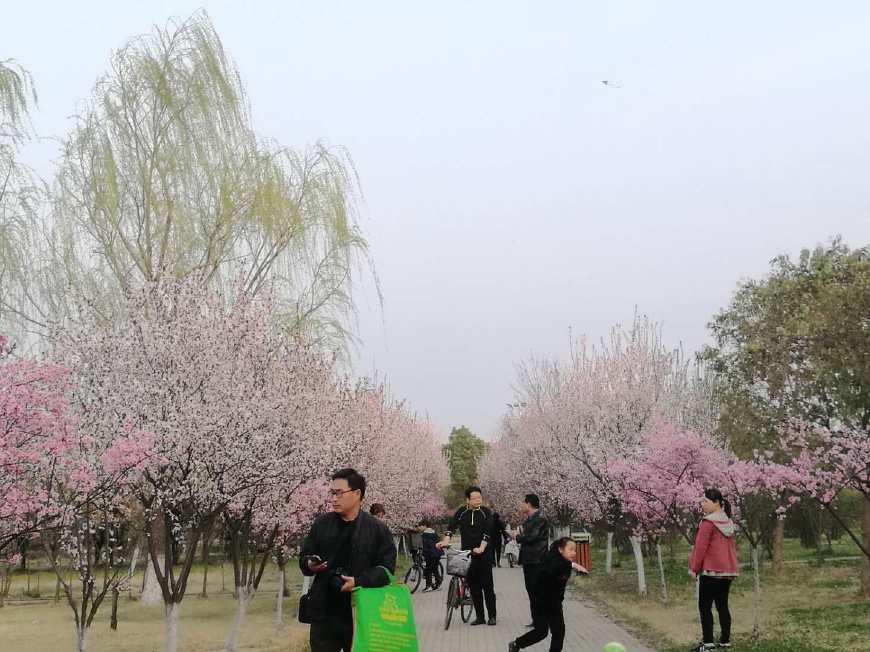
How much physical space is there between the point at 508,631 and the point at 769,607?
5.87 metres

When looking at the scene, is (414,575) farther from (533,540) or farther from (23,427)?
(23,427)

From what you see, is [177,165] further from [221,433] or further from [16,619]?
[16,619]

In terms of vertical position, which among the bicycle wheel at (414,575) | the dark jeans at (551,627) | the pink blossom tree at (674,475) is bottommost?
the bicycle wheel at (414,575)

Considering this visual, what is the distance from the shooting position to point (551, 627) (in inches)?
411

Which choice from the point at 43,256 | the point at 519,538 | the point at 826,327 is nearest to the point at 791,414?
the point at 826,327

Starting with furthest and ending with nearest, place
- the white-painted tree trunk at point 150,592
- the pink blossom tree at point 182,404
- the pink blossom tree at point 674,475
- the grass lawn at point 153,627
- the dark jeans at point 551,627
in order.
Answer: the white-painted tree trunk at point 150,592, the pink blossom tree at point 674,475, the grass lawn at point 153,627, the pink blossom tree at point 182,404, the dark jeans at point 551,627

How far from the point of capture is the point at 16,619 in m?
23.6

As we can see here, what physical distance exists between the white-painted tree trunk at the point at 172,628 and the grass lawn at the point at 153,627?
1.65 metres

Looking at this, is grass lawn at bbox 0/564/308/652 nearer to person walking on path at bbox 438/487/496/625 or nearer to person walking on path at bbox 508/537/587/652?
person walking on path at bbox 438/487/496/625

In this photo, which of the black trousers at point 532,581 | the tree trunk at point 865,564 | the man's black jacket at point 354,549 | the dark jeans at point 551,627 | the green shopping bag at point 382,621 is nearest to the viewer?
the green shopping bag at point 382,621

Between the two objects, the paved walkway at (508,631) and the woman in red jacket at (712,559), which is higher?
the woman in red jacket at (712,559)

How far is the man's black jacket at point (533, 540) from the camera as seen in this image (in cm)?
1244

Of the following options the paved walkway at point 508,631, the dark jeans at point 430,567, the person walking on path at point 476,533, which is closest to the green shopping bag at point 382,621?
the paved walkway at point 508,631

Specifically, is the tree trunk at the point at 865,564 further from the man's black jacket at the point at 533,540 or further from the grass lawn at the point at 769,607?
the man's black jacket at the point at 533,540
